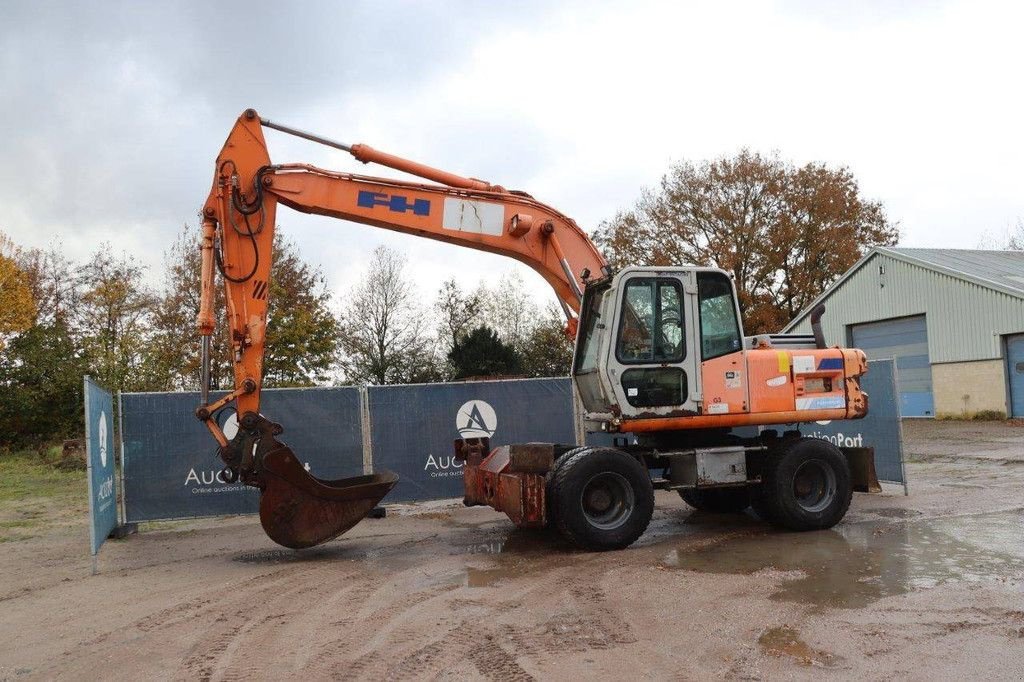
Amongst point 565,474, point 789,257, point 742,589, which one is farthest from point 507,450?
point 789,257

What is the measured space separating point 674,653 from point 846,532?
496 cm

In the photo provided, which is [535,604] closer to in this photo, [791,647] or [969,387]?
[791,647]

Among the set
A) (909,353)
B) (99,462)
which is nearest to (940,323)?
(909,353)

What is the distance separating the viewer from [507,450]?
9742 millimetres

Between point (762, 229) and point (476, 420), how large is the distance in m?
28.6

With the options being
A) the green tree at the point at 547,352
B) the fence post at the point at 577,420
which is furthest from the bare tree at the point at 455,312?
the fence post at the point at 577,420

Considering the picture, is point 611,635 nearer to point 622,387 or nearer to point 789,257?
point 622,387

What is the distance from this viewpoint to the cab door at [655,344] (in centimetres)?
892

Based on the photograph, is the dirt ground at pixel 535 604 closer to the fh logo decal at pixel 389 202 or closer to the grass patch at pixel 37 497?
the grass patch at pixel 37 497

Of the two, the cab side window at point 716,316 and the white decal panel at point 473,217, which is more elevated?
the white decal panel at point 473,217

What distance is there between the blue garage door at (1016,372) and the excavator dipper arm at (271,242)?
22346 millimetres

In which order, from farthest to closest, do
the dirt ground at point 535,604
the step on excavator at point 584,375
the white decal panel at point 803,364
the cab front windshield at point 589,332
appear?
the white decal panel at point 803,364
the cab front windshield at point 589,332
the step on excavator at point 584,375
the dirt ground at point 535,604

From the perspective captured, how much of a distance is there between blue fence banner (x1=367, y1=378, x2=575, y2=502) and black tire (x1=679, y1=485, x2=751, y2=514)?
2402 mm

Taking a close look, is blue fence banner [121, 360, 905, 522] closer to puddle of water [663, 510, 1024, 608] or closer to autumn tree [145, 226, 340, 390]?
puddle of water [663, 510, 1024, 608]
